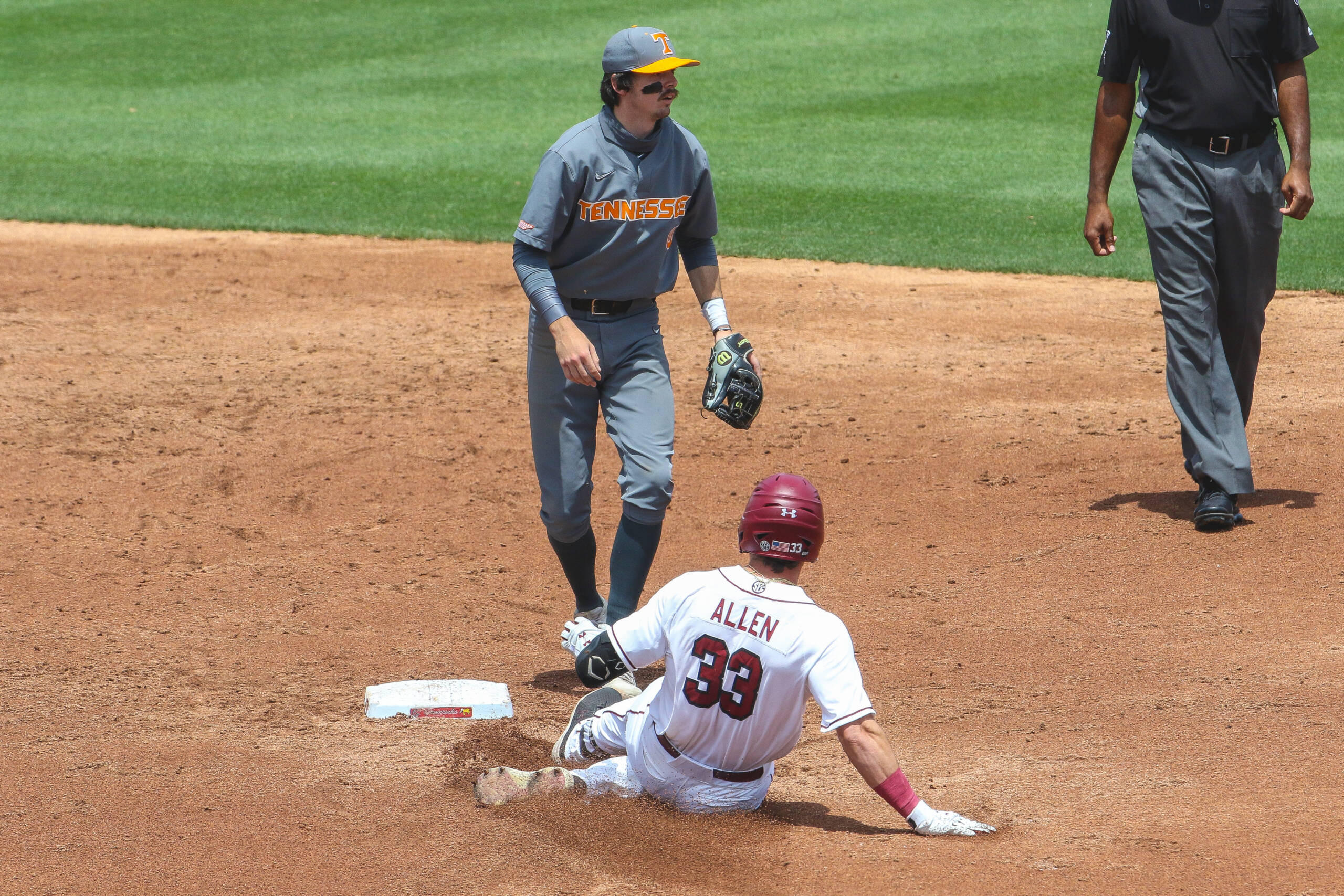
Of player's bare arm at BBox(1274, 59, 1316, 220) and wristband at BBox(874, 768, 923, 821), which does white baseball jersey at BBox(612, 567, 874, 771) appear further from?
player's bare arm at BBox(1274, 59, 1316, 220)

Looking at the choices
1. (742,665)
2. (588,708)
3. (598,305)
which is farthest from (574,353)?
(742,665)

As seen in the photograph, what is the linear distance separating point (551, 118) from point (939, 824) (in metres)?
14.3

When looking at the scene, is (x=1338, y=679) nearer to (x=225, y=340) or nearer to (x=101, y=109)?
(x=225, y=340)

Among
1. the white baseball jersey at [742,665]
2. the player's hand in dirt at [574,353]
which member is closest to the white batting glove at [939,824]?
the white baseball jersey at [742,665]

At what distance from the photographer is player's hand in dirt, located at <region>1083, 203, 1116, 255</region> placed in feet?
21.7

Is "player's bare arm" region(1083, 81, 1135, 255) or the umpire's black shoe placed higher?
"player's bare arm" region(1083, 81, 1135, 255)

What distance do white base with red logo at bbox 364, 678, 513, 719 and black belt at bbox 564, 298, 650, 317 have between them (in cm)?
135

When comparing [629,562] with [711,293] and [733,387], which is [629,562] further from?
[711,293]

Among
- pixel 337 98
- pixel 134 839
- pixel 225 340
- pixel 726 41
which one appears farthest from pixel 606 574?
pixel 726 41

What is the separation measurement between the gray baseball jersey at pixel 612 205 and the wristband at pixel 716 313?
211 millimetres

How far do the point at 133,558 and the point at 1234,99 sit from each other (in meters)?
5.14

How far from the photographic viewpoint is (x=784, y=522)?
3.99 metres

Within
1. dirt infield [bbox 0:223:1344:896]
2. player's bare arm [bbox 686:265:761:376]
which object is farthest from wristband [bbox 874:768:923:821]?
player's bare arm [bbox 686:265:761:376]

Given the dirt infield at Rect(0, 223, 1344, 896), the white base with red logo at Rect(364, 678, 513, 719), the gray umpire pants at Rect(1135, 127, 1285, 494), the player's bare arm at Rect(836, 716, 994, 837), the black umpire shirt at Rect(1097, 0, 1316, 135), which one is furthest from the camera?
the gray umpire pants at Rect(1135, 127, 1285, 494)
